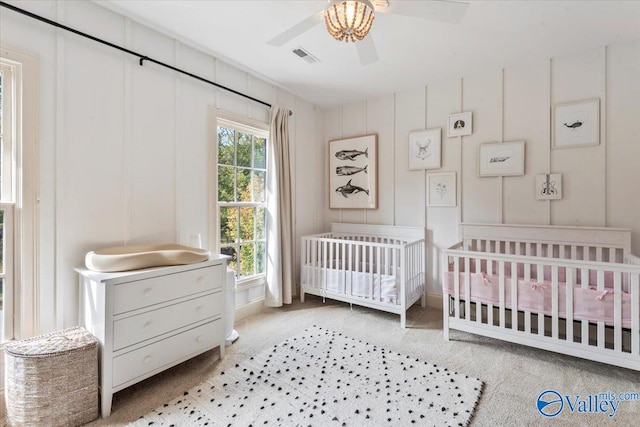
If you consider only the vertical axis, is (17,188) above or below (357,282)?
above

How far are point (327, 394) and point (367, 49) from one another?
2.12 metres

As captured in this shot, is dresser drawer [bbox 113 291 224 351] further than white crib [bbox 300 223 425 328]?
No

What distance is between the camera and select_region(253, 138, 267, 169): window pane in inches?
122

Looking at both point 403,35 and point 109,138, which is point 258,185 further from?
point 403,35

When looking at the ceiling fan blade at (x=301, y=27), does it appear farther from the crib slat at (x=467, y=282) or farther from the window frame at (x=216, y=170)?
the crib slat at (x=467, y=282)

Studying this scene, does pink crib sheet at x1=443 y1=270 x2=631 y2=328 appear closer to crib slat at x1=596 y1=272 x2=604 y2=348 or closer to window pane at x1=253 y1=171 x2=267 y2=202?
crib slat at x1=596 y1=272 x2=604 y2=348

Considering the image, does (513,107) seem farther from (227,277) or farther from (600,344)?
(227,277)

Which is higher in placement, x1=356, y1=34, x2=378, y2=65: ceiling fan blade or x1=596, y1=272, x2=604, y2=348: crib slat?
x1=356, y1=34, x2=378, y2=65: ceiling fan blade

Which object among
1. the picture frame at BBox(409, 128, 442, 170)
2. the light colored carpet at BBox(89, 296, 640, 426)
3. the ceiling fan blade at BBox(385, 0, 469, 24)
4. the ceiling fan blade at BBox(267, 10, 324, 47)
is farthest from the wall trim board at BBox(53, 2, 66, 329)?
the picture frame at BBox(409, 128, 442, 170)

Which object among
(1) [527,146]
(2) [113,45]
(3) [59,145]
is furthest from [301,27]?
(1) [527,146]

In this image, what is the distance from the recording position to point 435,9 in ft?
4.86

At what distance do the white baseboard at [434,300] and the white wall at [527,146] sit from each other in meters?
0.07

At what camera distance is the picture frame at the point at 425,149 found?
3172mm

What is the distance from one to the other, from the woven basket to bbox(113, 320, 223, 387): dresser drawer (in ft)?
0.41
